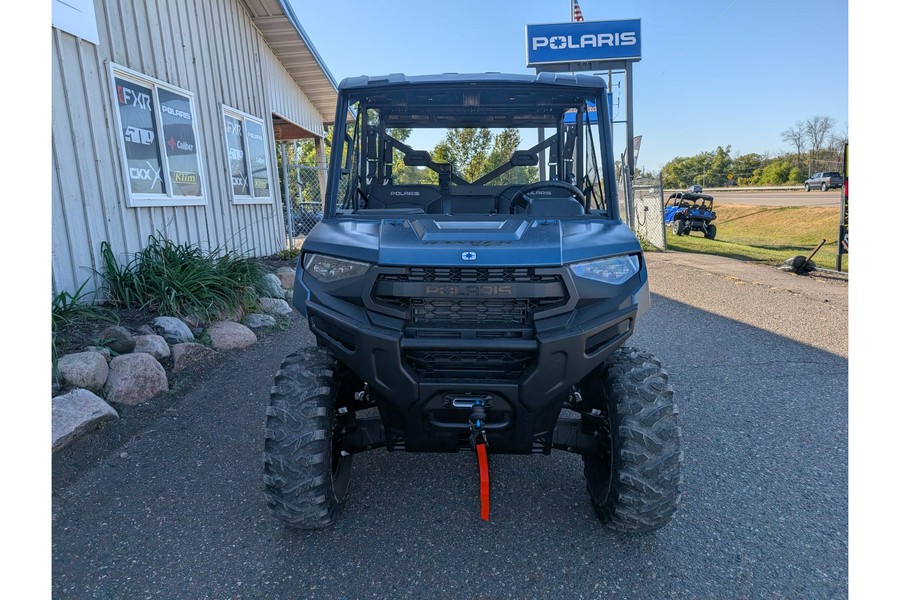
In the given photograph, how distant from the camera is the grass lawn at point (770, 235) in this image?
12.9m

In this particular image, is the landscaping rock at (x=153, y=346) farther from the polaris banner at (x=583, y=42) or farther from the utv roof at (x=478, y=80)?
the polaris banner at (x=583, y=42)

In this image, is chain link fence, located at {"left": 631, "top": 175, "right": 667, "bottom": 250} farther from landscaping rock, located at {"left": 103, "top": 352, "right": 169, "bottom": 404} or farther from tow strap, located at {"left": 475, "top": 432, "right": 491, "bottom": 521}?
tow strap, located at {"left": 475, "top": 432, "right": 491, "bottom": 521}

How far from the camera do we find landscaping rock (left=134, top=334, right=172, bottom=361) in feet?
14.6

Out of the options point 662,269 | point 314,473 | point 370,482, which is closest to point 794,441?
point 370,482

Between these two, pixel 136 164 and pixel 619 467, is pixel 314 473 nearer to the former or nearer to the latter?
pixel 619 467

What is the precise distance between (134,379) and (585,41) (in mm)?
15294

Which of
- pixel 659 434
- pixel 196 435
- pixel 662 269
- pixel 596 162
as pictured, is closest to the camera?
pixel 659 434

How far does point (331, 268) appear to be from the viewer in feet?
7.79

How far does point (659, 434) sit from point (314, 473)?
1522mm

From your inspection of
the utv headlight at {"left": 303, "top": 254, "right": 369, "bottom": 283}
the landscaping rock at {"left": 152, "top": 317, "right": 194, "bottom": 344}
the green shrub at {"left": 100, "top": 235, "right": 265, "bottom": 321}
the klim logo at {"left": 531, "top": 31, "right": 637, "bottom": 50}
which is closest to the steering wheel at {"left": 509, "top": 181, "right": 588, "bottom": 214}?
the utv headlight at {"left": 303, "top": 254, "right": 369, "bottom": 283}

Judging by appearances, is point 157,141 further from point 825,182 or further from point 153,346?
point 825,182

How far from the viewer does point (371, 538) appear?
2.57 m

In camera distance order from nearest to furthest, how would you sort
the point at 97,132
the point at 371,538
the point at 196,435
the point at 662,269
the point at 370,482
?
the point at 371,538, the point at 370,482, the point at 196,435, the point at 97,132, the point at 662,269

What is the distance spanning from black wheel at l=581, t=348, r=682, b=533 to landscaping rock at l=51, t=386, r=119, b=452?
320cm
